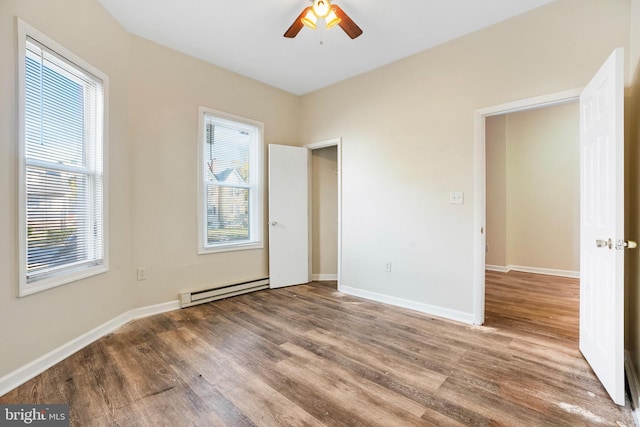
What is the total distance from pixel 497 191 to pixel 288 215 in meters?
3.80

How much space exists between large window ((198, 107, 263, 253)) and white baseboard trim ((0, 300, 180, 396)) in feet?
2.65

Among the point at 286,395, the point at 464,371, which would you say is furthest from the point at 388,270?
the point at 286,395

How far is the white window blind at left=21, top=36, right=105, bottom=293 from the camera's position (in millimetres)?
1950

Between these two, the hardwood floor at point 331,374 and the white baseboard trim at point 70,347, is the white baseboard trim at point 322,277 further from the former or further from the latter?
the white baseboard trim at point 70,347

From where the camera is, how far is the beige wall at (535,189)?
456 centimetres

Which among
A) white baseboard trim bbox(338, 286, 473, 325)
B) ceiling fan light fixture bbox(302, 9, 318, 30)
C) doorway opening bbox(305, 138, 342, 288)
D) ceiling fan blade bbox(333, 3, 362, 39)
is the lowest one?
white baseboard trim bbox(338, 286, 473, 325)

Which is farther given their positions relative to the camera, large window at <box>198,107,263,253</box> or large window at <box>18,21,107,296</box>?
large window at <box>198,107,263,253</box>

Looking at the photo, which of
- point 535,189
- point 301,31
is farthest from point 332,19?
point 535,189

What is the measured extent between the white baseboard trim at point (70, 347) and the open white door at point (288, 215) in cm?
141

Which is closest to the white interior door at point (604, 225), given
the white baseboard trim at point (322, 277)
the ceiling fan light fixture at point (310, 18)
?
the ceiling fan light fixture at point (310, 18)

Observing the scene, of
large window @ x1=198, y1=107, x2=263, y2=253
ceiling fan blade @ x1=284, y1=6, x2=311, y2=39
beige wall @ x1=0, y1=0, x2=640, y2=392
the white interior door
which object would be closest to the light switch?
beige wall @ x1=0, y1=0, x2=640, y2=392

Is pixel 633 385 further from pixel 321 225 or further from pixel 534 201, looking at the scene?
pixel 534 201

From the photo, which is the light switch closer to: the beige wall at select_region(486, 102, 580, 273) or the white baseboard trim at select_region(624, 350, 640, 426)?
the white baseboard trim at select_region(624, 350, 640, 426)

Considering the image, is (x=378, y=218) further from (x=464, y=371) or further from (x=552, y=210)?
(x=552, y=210)
